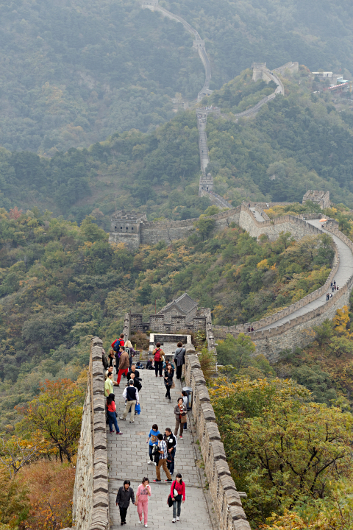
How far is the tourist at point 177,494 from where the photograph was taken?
13039 millimetres

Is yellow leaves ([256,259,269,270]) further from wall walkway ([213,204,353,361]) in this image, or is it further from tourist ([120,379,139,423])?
tourist ([120,379,139,423])

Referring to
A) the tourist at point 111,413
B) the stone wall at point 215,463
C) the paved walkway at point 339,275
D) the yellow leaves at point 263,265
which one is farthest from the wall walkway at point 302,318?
the tourist at point 111,413

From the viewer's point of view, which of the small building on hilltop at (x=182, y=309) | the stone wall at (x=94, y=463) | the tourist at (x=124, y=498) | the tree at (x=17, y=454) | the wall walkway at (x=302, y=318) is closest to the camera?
the stone wall at (x=94, y=463)

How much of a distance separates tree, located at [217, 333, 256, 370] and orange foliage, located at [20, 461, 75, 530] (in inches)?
474

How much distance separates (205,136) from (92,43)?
A: 99201mm

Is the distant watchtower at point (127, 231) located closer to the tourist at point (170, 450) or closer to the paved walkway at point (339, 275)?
the paved walkway at point (339, 275)

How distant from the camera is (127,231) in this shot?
75.2 meters

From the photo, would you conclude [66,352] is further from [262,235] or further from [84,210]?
[84,210]

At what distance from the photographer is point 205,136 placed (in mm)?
113812

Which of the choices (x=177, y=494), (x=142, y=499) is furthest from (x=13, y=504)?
(x=177, y=494)

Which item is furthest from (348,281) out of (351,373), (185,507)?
(185,507)

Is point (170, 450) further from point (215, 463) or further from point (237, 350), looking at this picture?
point (237, 350)

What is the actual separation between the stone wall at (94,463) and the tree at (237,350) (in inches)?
616

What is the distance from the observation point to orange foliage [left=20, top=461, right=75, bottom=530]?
1808 centimetres
